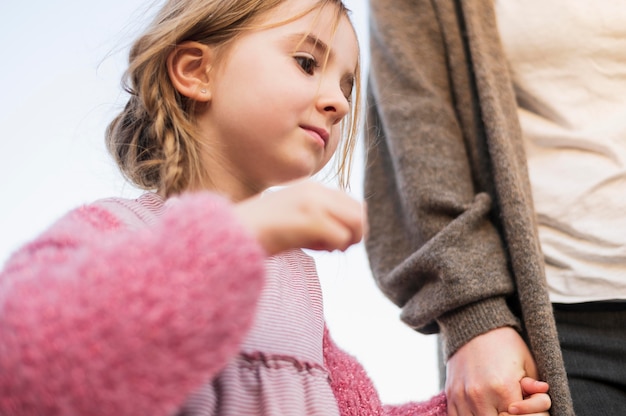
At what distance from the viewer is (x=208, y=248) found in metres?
0.50

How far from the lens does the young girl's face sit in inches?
31.1

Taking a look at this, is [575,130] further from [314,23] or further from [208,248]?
[208,248]

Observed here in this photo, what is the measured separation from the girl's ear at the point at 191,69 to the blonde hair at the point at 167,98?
0.03 feet

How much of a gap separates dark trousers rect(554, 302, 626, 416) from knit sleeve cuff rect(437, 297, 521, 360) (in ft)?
0.27

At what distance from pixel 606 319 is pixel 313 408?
0.45 metres

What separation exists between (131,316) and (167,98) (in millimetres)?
452

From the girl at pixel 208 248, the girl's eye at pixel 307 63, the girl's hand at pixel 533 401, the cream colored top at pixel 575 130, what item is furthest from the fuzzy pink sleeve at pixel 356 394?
the girl's eye at pixel 307 63

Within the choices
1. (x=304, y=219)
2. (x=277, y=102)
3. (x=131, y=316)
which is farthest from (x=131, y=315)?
(x=277, y=102)

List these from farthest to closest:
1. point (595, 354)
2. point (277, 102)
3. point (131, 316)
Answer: point (595, 354)
point (277, 102)
point (131, 316)

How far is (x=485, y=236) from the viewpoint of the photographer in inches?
36.9

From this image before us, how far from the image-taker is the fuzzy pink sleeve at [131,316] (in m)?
0.46

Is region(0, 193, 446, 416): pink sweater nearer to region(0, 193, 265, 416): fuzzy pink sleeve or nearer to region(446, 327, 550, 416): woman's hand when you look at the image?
region(0, 193, 265, 416): fuzzy pink sleeve

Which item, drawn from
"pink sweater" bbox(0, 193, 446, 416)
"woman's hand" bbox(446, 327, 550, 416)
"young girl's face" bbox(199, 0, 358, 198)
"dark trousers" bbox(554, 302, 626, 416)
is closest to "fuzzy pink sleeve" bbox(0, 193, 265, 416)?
"pink sweater" bbox(0, 193, 446, 416)

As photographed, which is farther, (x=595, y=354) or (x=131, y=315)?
(x=595, y=354)
